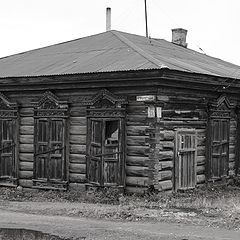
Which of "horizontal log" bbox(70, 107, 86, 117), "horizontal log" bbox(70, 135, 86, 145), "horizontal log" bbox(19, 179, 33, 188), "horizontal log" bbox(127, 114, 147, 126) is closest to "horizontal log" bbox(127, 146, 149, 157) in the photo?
"horizontal log" bbox(127, 114, 147, 126)

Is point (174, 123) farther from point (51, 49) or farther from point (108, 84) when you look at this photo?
point (51, 49)

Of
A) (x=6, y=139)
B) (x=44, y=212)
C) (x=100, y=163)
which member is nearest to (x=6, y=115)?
(x=6, y=139)

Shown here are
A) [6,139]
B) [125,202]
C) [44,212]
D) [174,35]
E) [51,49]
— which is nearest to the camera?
[44,212]

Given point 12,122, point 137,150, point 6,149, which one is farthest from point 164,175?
point 6,149

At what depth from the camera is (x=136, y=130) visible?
1416 centimetres

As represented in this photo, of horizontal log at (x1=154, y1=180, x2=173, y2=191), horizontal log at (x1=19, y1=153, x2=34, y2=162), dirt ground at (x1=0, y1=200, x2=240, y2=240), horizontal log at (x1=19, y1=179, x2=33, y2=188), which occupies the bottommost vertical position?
dirt ground at (x1=0, y1=200, x2=240, y2=240)

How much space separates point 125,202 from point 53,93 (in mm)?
4218

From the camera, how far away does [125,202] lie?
13.2 m

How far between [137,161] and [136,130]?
0.82 meters

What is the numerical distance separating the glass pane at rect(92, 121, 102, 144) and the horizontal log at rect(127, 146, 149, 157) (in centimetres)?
93

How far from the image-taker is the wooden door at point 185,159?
14680mm

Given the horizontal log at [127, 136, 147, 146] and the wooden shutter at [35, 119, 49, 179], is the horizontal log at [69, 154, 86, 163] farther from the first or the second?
the horizontal log at [127, 136, 147, 146]

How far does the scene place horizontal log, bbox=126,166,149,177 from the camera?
14.0 m

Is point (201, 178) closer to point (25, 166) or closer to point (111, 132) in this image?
point (111, 132)
